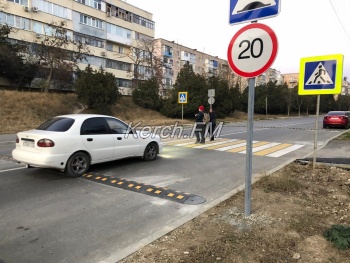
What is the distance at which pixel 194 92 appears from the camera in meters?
33.8

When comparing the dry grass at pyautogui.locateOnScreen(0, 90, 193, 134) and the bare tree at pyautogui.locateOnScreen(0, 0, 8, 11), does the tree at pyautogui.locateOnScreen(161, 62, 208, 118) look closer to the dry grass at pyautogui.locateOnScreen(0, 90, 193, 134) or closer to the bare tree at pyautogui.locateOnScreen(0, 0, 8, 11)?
the dry grass at pyautogui.locateOnScreen(0, 90, 193, 134)

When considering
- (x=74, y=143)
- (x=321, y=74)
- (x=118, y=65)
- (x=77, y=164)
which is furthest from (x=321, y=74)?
(x=118, y=65)

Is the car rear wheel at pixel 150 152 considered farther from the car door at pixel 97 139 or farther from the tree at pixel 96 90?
the tree at pixel 96 90

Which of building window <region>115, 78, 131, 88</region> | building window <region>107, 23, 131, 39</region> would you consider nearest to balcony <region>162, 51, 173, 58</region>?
Result: building window <region>107, 23, 131, 39</region>

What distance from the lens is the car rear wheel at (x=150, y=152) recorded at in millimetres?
8499

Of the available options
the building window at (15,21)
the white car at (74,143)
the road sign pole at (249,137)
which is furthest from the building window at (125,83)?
the road sign pole at (249,137)

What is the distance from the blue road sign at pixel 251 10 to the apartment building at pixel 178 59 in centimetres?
5217

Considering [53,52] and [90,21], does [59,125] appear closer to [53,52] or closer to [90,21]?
[53,52]

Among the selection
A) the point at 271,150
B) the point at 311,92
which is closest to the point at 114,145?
the point at 311,92

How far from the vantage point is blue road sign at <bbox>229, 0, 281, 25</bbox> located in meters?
3.42

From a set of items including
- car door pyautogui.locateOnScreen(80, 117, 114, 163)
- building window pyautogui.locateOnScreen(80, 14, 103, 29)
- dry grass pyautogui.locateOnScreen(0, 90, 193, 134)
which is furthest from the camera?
building window pyautogui.locateOnScreen(80, 14, 103, 29)

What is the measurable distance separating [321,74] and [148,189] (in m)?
4.71

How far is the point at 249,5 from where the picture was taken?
3654 millimetres

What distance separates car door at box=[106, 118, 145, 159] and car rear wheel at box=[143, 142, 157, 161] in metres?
0.30
